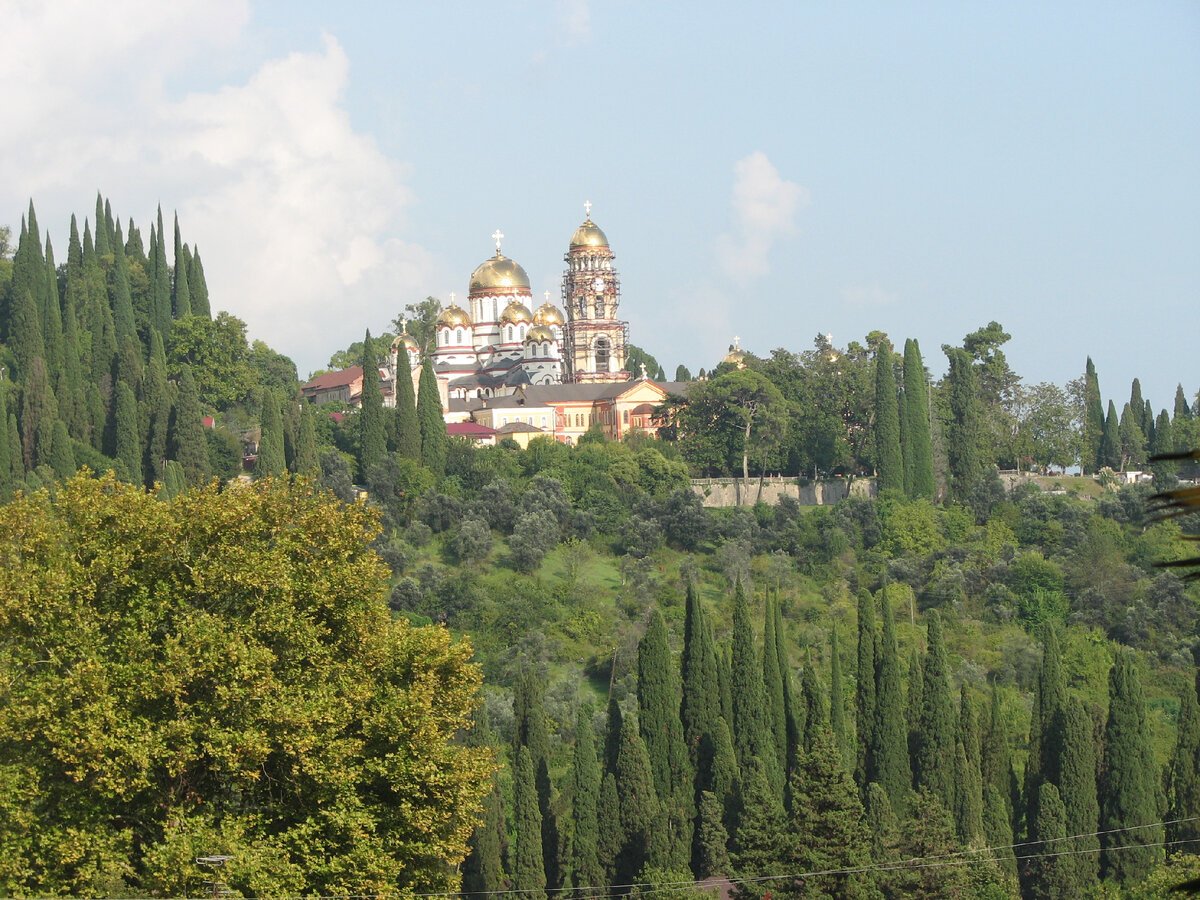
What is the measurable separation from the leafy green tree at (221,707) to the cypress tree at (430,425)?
41701 mm

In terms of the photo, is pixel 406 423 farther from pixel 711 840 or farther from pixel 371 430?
pixel 711 840

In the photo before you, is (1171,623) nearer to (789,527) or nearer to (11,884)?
(789,527)

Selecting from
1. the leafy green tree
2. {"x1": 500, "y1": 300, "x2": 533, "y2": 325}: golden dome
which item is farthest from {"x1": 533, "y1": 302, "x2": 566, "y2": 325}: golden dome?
the leafy green tree

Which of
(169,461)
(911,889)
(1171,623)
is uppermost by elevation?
(169,461)

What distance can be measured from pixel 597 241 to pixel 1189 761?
5430 centimetres

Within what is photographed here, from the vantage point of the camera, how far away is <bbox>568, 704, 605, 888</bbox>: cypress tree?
36.8m

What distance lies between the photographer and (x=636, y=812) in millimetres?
37375

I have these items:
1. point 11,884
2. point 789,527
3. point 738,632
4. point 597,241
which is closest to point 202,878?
point 11,884

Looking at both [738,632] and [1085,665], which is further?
[1085,665]

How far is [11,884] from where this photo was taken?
22.0 meters

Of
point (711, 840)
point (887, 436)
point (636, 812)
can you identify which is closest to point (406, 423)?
point (887, 436)

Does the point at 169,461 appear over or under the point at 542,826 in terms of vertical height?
over

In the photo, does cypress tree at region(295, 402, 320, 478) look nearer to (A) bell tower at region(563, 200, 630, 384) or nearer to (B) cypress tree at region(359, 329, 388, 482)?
(B) cypress tree at region(359, 329, 388, 482)

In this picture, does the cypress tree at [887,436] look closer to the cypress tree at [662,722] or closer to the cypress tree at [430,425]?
the cypress tree at [430,425]
